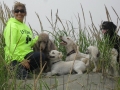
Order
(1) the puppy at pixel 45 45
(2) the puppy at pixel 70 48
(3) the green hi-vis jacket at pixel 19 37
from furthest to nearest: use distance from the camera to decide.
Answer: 1. (2) the puppy at pixel 70 48
2. (1) the puppy at pixel 45 45
3. (3) the green hi-vis jacket at pixel 19 37

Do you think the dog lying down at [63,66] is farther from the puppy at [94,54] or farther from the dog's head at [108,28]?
the dog's head at [108,28]

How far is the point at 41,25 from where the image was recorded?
5996mm

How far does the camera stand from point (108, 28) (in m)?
5.13

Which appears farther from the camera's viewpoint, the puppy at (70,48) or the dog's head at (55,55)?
the puppy at (70,48)

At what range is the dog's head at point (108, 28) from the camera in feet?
16.8

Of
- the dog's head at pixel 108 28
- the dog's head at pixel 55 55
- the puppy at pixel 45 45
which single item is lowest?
the dog's head at pixel 55 55

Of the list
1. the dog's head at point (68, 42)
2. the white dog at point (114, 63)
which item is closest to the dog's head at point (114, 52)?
the white dog at point (114, 63)

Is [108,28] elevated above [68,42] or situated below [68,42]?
above

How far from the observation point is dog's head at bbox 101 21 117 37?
16.8 feet

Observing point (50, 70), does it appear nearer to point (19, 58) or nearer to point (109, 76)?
point (19, 58)

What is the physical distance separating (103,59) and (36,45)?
1.24 metres

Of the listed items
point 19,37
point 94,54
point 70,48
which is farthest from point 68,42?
point 19,37

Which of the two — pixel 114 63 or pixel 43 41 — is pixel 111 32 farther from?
pixel 43 41

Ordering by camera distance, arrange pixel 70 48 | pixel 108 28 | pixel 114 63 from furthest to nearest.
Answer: pixel 70 48 < pixel 108 28 < pixel 114 63
